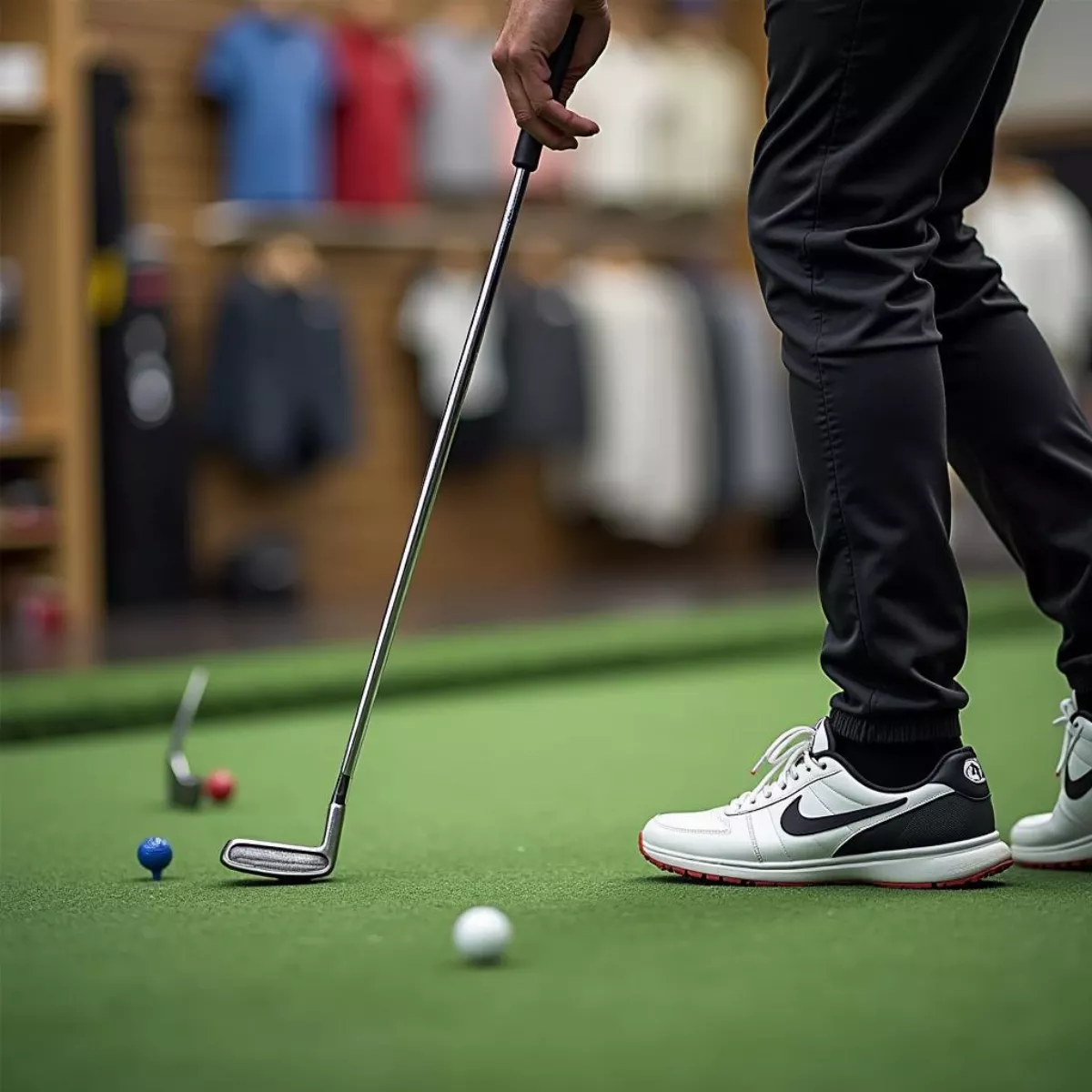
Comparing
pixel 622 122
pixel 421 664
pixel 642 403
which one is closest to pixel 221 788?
pixel 421 664

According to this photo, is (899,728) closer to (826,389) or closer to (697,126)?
(826,389)

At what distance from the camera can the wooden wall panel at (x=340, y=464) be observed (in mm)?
5934

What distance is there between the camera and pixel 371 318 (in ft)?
21.5

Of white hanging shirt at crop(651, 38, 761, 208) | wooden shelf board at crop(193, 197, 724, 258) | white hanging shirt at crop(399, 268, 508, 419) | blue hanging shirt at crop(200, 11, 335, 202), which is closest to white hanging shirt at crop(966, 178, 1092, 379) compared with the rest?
white hanging shirt at crop(651, 38, 761, 208)

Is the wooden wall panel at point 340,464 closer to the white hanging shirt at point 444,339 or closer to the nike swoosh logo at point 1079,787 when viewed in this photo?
the white hanging shirt at point 444,339

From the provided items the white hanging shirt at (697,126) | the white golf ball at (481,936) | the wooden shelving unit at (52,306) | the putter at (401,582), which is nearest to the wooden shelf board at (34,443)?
the wooden shelving unit at (52,306)

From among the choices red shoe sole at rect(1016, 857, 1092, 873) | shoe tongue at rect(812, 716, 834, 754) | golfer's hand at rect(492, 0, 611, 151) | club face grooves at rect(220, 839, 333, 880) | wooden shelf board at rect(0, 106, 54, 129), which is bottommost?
red shoe sole at rect(1016, 857, 1092, 873)

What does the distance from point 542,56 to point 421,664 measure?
6.40ft

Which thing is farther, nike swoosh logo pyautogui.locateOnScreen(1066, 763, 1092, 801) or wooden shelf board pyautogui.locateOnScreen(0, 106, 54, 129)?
wooden shelf board pyautogui.locateOnScreen(0, 106, 54, 129)

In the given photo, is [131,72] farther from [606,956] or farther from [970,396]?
[606,956]

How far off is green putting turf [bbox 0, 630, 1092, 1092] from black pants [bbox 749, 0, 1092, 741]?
0.68 feet

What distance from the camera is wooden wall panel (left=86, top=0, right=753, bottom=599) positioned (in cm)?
593

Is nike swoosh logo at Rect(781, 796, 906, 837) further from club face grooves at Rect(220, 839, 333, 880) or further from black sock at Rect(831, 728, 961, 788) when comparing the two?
club face grooves at Rect(220, 839, 333, 880)

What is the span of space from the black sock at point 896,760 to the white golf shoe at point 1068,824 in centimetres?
18
